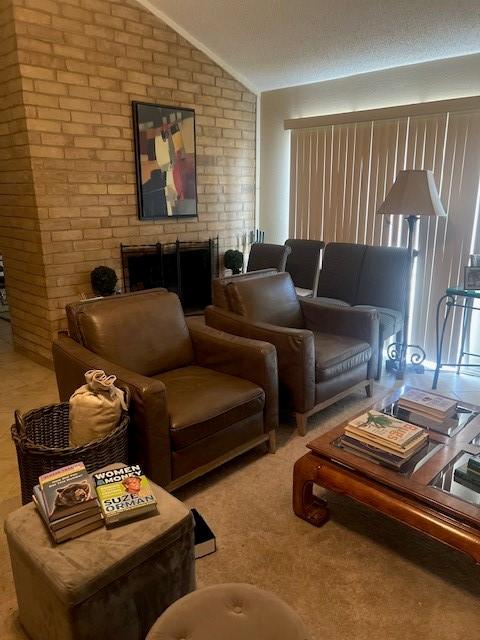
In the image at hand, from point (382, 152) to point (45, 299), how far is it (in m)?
2.90

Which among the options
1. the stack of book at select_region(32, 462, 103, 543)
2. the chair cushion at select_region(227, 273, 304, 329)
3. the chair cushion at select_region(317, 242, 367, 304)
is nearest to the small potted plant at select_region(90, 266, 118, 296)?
the chair cushion at select_region(227, 273, 304, 329)

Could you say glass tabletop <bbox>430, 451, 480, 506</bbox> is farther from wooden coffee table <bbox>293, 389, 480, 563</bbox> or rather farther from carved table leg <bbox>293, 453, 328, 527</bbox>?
carved table leg <bbox>293, 453, 328, 527</bbox>

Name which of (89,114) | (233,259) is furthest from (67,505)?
(233,259)

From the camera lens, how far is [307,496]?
2.07 meters

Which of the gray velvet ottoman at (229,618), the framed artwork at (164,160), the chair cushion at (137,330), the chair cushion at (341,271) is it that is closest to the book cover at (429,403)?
the chair cushion at (137,330)

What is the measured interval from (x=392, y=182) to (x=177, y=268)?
197 centimetres

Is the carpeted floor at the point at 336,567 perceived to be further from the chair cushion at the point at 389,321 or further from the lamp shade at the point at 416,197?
the lamp shade at the point at 416,197

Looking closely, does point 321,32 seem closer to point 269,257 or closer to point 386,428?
point 269,257

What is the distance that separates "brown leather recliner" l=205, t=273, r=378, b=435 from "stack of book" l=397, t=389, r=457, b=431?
22.5 inches

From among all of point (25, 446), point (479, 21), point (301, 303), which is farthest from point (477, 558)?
point (479, 21)

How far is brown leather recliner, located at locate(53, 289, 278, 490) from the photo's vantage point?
201 centimetres

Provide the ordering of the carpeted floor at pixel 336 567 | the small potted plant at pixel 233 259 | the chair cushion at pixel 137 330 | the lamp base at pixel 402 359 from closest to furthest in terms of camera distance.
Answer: the carpeted floor at pixel 336 567 → the chair cushion at pixel 137 330 → the lamp base at pixel 402 359 → the small potted plant at pixel 233 259

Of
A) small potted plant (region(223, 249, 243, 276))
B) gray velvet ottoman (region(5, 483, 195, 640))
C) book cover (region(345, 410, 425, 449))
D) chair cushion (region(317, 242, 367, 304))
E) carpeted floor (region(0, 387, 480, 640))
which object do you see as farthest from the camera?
small potted plant (region(223, 249, 243, 276))

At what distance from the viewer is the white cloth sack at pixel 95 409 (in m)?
1.89
